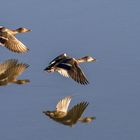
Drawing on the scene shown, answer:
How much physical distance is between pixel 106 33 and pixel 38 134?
3.59 meters

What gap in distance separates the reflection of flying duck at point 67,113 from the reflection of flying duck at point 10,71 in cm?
105

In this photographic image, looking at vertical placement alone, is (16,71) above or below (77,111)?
above

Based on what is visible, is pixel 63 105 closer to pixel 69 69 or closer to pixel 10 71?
pixel 69 69

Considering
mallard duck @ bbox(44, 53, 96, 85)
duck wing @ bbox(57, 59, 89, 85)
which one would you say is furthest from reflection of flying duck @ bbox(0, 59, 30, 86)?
duck wing @ bbox(57, 59, 89, 85)

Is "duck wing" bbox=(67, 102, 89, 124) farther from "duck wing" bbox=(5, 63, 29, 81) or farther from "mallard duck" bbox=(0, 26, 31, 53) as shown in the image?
"mallard duck" bbox=(0, 26, 31, 53)

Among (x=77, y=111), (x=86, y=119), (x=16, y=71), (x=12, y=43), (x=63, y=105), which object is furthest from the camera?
(x=12, y=43)

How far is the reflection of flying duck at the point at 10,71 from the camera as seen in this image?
411 inches

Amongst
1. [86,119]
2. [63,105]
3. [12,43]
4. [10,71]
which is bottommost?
[86,119]

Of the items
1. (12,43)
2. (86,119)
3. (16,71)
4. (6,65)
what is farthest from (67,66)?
(86,119)

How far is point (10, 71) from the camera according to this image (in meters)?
10.8

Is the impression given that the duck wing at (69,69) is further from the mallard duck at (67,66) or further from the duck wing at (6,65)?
the duck wing at (6,65)

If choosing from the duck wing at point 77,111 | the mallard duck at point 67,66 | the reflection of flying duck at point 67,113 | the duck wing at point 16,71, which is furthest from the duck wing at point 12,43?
the duck wing at point 77,111

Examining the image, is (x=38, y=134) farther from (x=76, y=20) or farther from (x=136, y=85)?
(x=76, y=20)

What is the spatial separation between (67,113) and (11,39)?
2.99 meters
